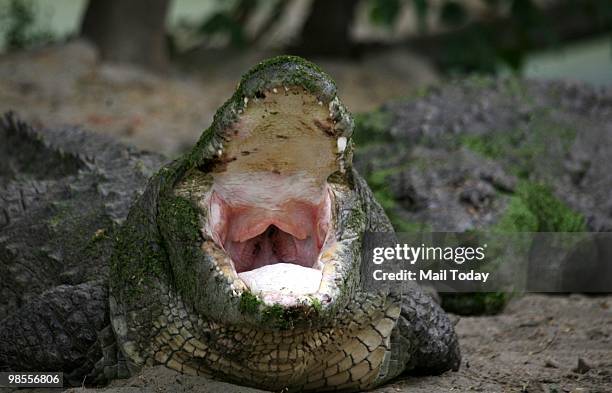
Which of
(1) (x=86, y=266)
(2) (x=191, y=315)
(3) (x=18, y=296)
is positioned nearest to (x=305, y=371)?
(2) (x=191, y=315)

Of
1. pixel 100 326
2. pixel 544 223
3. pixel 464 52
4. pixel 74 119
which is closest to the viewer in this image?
pixel 100 326

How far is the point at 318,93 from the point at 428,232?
9.52ft

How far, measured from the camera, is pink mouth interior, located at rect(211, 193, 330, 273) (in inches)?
159

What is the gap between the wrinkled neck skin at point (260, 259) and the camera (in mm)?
3666

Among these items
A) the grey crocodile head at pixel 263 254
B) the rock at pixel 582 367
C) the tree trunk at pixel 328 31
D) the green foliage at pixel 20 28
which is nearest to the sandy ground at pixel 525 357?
the rock at pixel 582 367

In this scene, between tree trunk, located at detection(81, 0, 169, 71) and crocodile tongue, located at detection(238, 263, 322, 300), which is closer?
crocodile tongue, located at detection(238, 263, 322, 300)

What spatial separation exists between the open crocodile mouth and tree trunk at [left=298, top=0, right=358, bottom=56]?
8.23 metres

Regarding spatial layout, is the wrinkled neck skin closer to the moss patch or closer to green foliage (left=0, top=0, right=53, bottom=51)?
the moss patch

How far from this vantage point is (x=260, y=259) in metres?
4.23

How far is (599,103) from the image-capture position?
828cm

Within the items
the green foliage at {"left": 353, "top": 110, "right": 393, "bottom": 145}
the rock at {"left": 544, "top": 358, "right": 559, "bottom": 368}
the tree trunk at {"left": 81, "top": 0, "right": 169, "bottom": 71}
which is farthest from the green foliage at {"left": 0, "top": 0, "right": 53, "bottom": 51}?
the rock at {"left": 544, "top": 358, "right": 559, "bottom": 368}

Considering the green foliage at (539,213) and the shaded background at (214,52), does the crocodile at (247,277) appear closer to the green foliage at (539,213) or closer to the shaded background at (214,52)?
the green foliage at (539,213)

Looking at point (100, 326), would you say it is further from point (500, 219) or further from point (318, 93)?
point (500, 219)

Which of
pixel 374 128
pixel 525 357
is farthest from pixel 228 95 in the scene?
pixel 525 357
